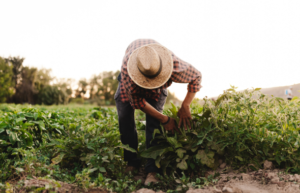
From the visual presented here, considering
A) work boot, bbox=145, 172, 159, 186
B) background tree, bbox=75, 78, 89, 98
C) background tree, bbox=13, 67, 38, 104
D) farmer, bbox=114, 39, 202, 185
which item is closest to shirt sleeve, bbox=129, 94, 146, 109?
farmer, bbox=114, 39, 202, 185

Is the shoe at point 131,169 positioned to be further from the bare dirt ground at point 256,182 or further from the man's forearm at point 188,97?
the man's forearm at point 188,97

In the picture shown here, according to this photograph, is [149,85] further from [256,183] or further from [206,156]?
[256,183]

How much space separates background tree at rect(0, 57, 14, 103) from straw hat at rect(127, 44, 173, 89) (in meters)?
38.5

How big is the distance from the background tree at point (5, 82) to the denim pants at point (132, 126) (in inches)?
1487

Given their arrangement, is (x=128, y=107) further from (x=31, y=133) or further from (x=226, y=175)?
(x=31, y=133)

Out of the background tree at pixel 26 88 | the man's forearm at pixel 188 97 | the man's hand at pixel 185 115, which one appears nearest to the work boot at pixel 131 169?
the man's hand at pixel 185 115

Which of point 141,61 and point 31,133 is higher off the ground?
point 141,61

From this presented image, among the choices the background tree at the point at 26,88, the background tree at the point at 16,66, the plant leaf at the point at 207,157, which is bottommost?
the plant leaf at the point at 207,157

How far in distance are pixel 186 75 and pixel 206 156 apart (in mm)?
899

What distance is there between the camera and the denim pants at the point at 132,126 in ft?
8.82

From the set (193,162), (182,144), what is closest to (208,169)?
(193,162)

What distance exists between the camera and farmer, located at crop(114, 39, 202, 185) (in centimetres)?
205

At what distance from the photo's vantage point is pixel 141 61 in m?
1.98

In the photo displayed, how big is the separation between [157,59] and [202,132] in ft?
3.21
